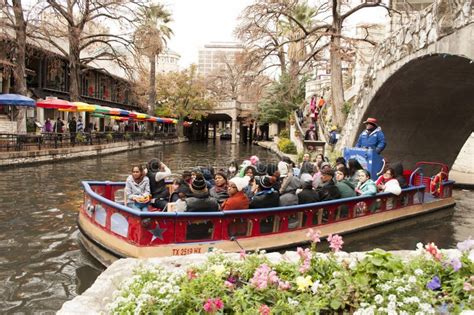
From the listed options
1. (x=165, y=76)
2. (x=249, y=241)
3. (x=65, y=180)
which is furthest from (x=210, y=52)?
(x=249, y=241)

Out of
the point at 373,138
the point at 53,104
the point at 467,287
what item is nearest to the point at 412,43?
the point at 373,138

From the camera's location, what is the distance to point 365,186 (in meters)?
10.3

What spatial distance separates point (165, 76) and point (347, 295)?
50.0 metres

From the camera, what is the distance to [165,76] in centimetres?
5122

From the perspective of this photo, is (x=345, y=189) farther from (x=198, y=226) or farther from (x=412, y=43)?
(x=412, y=43)

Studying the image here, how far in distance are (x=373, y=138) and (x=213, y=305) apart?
33.6 ft

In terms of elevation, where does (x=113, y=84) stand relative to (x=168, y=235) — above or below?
above

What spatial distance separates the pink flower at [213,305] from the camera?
9.70ft

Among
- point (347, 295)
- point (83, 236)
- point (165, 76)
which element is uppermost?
point (165, 76)

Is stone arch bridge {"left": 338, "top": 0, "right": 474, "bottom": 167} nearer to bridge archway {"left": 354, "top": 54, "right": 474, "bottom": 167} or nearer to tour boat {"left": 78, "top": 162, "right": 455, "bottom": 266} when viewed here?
bridge archway {"left": 354, "top": 54, "right": 474, "bottom": 167}

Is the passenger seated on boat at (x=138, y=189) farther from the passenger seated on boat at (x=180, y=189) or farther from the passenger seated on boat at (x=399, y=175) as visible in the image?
the passenger seated on boat at (x=399, y=175)

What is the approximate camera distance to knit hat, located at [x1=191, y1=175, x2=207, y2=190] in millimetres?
7176

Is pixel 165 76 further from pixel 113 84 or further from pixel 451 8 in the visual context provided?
pixel 451 8

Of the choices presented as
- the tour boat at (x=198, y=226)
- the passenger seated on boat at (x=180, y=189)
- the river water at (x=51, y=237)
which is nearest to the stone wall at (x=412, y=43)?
A: the tour boat at (x=198, y=226)
